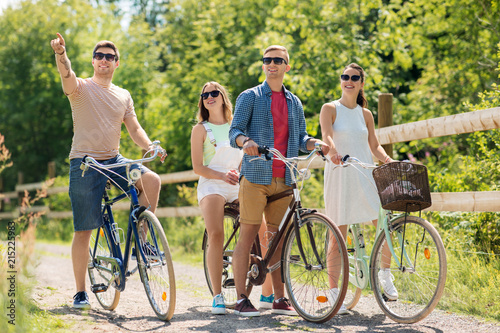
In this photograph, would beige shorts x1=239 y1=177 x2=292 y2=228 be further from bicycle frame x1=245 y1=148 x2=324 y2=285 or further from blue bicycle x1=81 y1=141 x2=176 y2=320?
blue bicycle x1=81 y1=141 x2=176 y2=320

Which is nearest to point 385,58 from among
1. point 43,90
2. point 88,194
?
point 43,90

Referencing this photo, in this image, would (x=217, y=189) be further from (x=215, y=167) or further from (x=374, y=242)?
(x=374, y=242)

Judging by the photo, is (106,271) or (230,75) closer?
(106,271)

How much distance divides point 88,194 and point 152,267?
0.87 metres

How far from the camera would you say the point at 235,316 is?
4594 millimetres

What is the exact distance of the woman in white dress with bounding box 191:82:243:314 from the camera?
185 inches

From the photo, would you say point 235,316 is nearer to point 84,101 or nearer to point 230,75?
point 84,101

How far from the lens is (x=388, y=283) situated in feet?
14.0

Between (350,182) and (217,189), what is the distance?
40.7 inches

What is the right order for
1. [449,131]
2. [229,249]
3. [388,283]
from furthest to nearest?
[449,131] → [229,249] → [388,283]

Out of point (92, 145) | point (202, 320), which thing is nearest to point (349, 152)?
point (202, 320)

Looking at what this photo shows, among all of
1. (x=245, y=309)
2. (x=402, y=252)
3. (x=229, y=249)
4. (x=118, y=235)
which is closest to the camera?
(x=402, y=252)

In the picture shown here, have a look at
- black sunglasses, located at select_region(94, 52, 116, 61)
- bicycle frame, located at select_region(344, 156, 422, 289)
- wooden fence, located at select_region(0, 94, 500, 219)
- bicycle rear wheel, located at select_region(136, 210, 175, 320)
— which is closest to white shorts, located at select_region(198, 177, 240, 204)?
bicycle rear wheel, located at select_region(136, 210, 175, 320)

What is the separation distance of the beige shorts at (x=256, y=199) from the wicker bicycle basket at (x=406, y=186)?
2.76 ft
